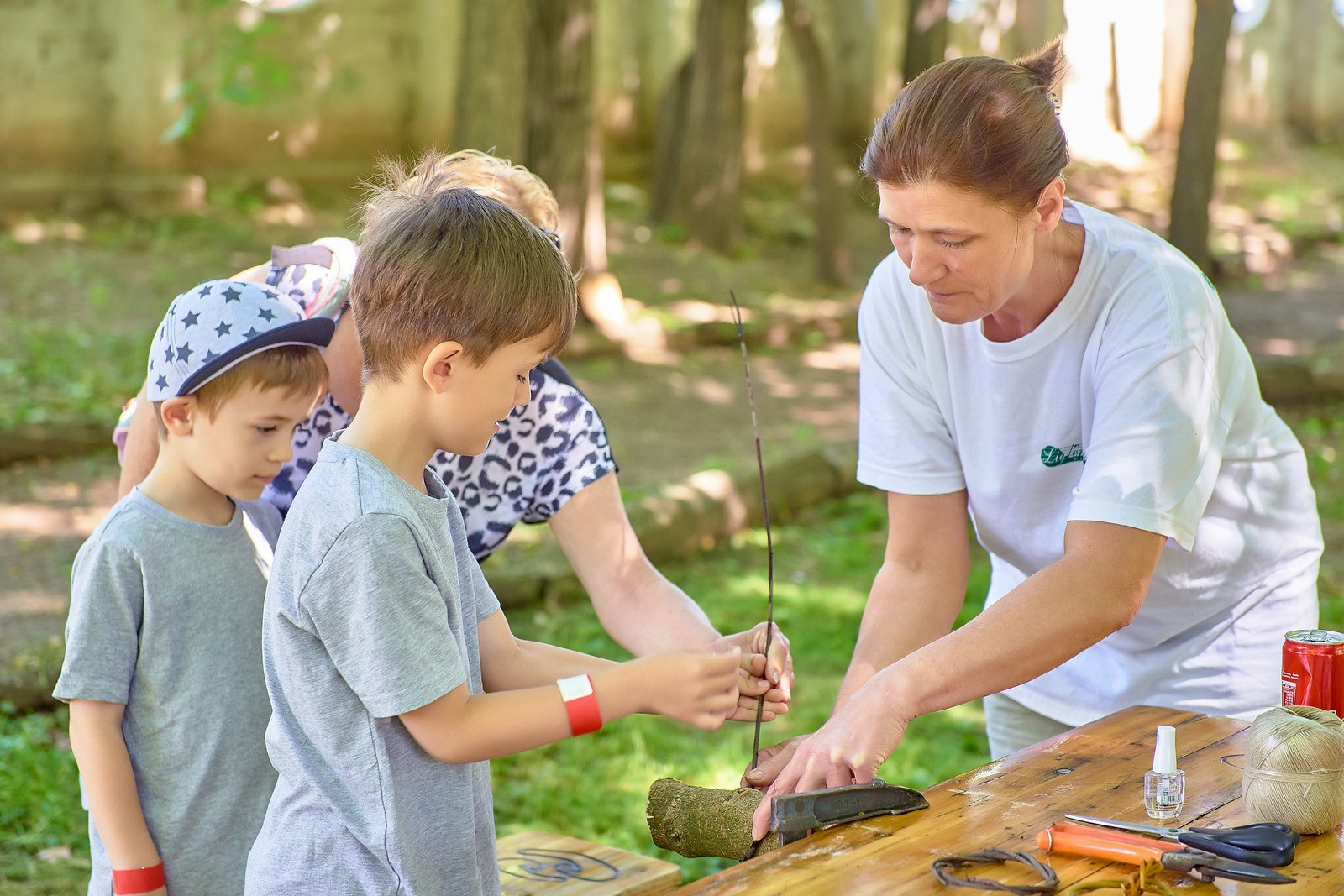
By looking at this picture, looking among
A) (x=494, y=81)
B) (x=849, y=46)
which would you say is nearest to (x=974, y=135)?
(x=494, y=81)

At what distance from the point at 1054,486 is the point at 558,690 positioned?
1.04 metres

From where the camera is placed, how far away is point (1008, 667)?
2.09 metres

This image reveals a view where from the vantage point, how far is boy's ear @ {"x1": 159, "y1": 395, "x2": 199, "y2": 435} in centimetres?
227

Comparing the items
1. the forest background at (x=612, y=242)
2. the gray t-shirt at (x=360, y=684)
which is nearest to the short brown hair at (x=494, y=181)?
the gray t-shirt at (x=360, y=684)

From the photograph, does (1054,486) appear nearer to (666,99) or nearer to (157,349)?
(157,349)

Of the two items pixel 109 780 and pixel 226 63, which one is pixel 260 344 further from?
pixel 226 63

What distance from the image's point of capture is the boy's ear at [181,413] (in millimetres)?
2266

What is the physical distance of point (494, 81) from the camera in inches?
331

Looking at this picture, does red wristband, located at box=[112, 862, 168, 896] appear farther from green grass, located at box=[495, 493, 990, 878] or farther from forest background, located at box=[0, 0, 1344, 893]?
green grass, located at box=[495, 493, 990, 878]

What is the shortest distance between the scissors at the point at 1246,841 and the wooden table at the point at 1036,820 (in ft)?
0.08

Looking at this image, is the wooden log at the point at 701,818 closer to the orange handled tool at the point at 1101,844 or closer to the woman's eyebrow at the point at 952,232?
the orange handled tool at the point at 1101,844

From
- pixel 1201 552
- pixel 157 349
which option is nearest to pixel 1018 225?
pixel 1201 552

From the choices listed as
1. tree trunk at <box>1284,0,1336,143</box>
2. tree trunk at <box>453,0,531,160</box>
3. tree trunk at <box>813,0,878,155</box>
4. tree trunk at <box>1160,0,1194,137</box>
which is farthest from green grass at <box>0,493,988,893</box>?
tree trunk at <box>1284,0,1336,143</box>

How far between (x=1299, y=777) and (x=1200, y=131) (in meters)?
7.22
